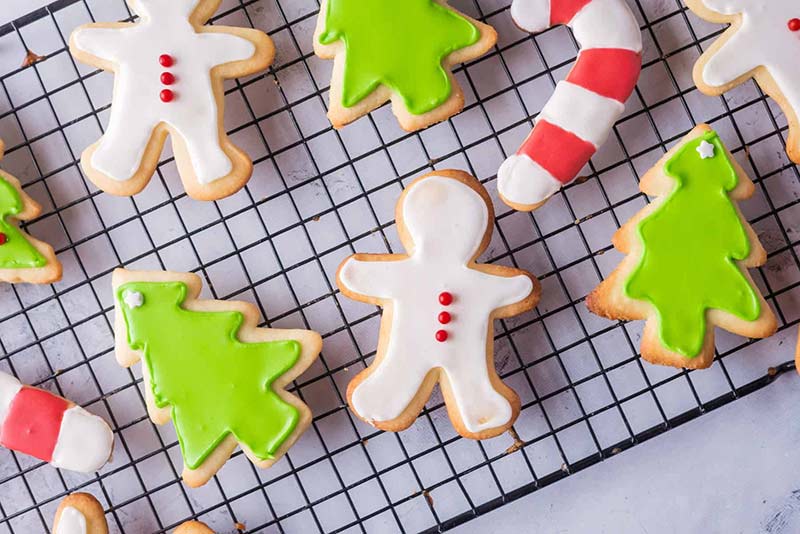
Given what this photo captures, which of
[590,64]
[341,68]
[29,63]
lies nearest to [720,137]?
[590,64]

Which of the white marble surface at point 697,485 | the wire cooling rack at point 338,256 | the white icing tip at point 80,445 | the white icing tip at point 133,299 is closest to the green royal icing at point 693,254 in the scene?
the wire cooling rack at point 338,256

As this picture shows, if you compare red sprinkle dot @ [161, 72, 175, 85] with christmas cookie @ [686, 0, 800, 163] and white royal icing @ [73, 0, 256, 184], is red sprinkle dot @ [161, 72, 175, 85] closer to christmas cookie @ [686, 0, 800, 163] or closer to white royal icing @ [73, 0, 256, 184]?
white royal icing @ [73, 0, 256, 184]

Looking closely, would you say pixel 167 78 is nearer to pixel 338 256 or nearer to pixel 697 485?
pixel 338 256

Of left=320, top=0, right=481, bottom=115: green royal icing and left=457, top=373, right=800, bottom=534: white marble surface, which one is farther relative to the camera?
left=457, top=373, right=800, bottom=534: white marble surface

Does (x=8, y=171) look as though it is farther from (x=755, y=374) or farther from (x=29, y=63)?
(x=755, y=374)

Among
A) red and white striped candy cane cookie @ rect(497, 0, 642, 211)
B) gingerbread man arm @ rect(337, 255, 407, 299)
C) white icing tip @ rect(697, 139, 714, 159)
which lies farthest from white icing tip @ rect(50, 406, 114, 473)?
white icing tip @ rect(697, 139, 714, 159)
